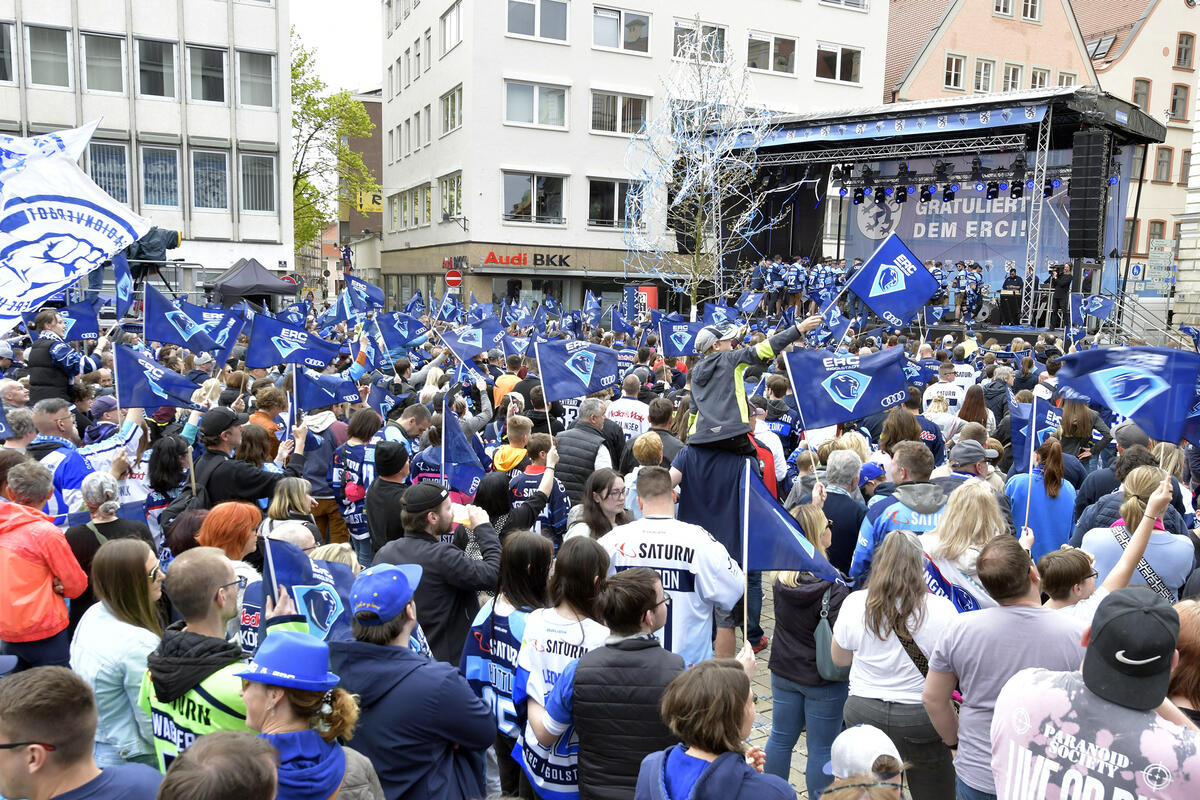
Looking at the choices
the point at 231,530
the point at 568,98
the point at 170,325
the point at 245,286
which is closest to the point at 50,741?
the point at 231,530

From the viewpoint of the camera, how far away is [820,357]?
709 cm

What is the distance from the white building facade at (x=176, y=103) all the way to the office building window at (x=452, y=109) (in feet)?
23.8

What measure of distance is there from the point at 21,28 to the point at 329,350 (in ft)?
91.3

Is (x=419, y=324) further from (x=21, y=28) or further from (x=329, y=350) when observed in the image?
(x=21, y=28)

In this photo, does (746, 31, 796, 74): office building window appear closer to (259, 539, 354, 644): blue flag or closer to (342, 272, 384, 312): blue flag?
(342, 272, 384, 312): blue flag

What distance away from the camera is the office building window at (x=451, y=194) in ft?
124

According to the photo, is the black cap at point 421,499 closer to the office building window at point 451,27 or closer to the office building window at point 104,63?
the office building window at point 104,63

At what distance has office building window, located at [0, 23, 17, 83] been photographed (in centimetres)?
2925

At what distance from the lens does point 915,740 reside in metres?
3.93

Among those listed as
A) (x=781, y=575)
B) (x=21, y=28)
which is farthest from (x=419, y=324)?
(x=21, y=28)

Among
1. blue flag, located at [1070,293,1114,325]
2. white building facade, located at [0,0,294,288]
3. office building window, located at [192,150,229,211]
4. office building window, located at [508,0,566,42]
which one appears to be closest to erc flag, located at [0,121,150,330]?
Result: blue flag, located at [1070,293,1114,325]

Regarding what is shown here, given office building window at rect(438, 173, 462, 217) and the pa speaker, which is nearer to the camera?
the pa speaker

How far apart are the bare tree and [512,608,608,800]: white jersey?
73.2ft

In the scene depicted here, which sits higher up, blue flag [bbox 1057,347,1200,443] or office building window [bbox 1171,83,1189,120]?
office building window [bbox 1171,83,1189,120]
